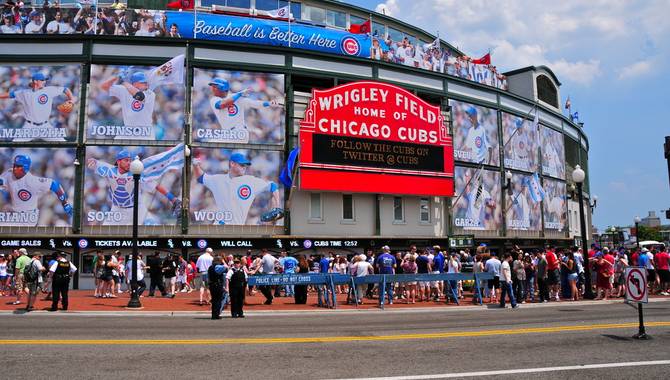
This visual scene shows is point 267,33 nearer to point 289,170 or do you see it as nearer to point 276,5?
point 289,170

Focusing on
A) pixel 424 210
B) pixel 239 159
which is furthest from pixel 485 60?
pixel 239 159

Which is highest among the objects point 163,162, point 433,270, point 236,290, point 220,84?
point 220,84

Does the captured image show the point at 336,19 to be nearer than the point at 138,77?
No

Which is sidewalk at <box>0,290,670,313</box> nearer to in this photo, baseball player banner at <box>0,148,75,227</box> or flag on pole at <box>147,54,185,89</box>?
baseball player banner at <box>0,148,75,227</box>

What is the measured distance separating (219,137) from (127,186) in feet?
18.5

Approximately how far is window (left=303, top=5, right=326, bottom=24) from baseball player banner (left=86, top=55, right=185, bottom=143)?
58.4ft

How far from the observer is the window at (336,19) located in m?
45.1

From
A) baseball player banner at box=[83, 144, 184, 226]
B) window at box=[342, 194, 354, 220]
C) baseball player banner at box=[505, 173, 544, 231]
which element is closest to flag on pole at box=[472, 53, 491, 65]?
baseball player banner at box=[505, 173, 544, 231]

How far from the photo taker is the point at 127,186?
2902 cm

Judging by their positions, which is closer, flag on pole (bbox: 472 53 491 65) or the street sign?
the street sign

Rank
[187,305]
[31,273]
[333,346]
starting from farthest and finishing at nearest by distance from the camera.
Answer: [187,305] → [31,273] → [333,346]

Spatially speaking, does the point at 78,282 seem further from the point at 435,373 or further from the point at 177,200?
the point at 435,373

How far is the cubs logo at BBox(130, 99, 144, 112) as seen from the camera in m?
29.6

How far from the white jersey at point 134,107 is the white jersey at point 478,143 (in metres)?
21.8
